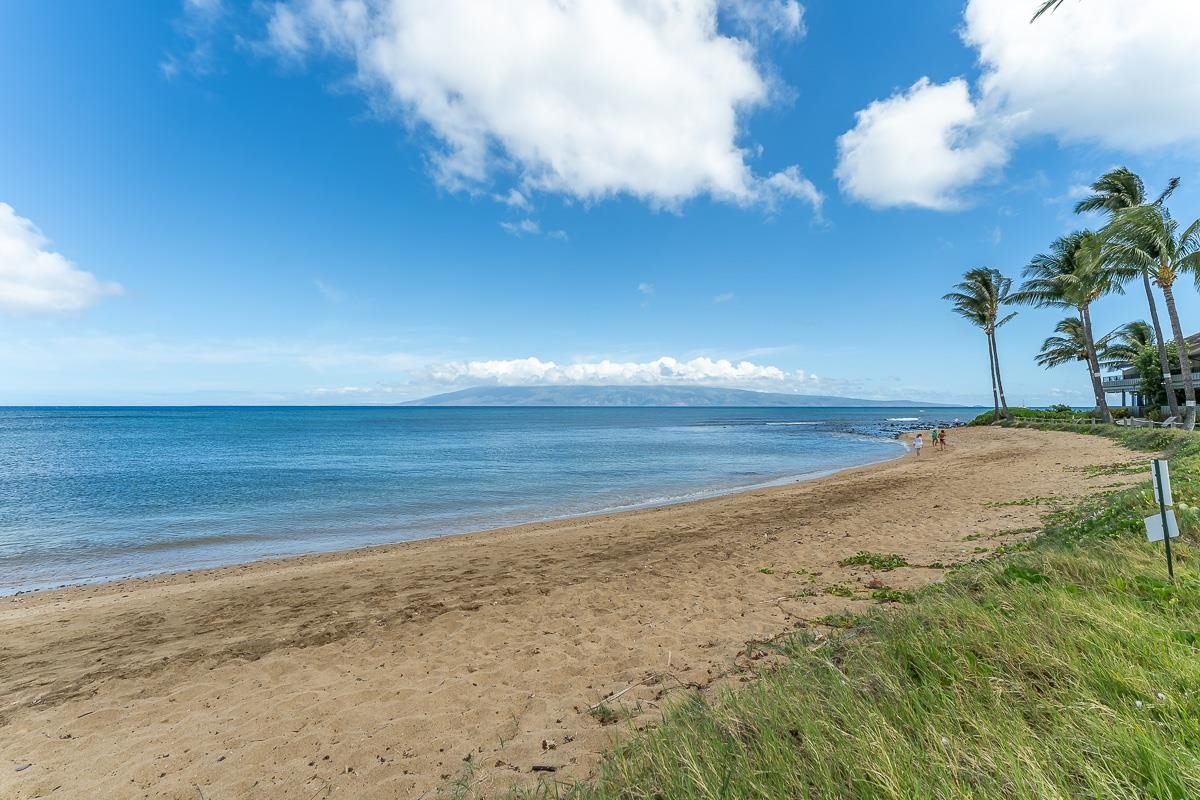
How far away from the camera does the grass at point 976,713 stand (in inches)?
87.0

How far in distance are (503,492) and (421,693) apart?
64.2 ft

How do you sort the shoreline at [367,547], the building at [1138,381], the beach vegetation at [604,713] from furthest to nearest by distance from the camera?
1. the building at [1138,381]
2. the shoreline at [367,547]
3. the beach vegetation at [604,713]

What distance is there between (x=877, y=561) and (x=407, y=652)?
24.8 ft

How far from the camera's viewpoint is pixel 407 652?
264 inches

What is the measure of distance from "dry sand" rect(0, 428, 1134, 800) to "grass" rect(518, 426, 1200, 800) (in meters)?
1.26

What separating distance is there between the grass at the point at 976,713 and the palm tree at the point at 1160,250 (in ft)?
83.7

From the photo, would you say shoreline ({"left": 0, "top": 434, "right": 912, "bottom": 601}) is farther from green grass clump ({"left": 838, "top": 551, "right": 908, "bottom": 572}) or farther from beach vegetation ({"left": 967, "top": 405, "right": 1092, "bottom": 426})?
beach vegetation ({"left": 967, "top": 405, "right": 1092, "bottom": 426})

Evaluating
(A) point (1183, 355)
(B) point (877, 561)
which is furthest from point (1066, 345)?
(B) point (877, 561)

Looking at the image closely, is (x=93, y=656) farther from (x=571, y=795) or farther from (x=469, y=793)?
(x=571, y=795)

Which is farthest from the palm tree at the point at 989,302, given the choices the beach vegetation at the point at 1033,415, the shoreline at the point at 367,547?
the shoreline at the point at 367,547

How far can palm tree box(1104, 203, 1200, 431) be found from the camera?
21641 millimetres

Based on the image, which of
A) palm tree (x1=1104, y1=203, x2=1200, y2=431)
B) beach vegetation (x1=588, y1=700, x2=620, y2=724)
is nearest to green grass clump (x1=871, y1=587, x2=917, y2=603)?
beach vegetation (x1=588, y1=700, x2=620, y2=724)

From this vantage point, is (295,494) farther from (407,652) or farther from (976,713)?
(976,713)

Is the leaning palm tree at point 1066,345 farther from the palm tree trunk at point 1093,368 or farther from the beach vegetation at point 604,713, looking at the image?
the beach vegetation at point 604,713
